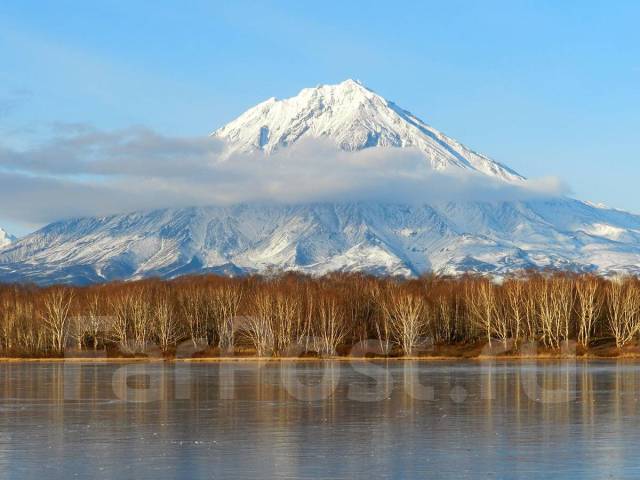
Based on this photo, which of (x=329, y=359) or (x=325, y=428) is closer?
(x=325, y=428)

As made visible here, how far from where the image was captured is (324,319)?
11612 centimetres

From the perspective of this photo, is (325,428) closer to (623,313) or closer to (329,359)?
(329,359)

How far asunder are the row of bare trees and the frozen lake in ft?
152

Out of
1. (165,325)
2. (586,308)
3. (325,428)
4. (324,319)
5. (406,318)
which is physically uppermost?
(586,308)

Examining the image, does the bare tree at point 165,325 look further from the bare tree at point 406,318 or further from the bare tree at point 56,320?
the bare tree at point 406,318

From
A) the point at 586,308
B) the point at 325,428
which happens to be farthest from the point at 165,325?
the point at 325,428

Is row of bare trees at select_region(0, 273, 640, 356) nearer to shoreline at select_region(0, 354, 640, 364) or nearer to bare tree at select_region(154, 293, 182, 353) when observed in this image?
bare tree at select_region(154, 293, 182, 353)

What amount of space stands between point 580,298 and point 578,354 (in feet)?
38.0

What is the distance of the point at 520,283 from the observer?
13588cm

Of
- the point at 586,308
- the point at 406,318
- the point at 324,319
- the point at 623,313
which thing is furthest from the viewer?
the point at 406,318

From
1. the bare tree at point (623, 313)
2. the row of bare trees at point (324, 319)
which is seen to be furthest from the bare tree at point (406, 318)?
the bare tree at point (623, 313)

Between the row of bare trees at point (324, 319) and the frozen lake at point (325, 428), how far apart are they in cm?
4643

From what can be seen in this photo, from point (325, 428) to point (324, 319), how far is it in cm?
7410

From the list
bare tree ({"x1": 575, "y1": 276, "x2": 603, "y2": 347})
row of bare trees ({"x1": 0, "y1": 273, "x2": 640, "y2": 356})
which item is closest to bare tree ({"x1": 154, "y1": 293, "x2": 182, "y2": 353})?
row of bare trees ({"x1": 0, "y1": 273, "x2": 640, "y2": 356})
